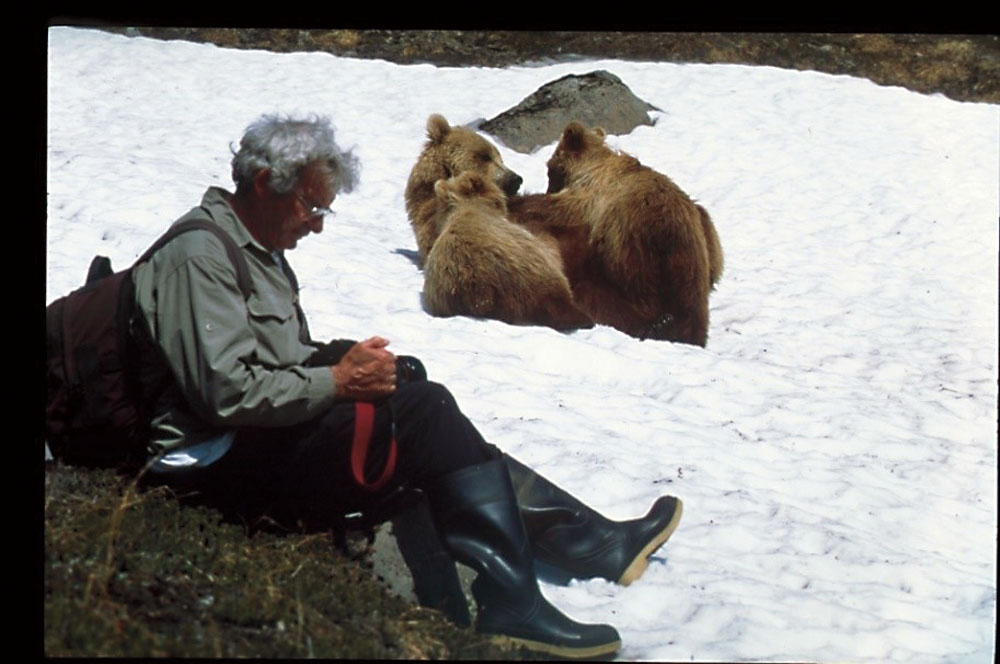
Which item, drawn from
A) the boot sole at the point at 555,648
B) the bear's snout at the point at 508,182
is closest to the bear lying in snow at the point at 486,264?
the bear's snout at the point at 508,182

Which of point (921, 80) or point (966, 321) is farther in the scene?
point (921, 80)

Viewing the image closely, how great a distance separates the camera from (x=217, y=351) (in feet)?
10.5

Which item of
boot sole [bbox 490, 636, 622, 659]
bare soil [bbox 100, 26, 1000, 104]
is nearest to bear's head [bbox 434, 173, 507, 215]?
bare soil [bbox 100, 26, 1000, 104]

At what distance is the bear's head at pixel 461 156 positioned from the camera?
7.11 m

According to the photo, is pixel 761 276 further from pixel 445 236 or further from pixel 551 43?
pixel 551 43

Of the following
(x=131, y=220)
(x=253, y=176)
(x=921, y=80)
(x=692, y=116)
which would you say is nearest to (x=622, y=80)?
(x=692, y=116)

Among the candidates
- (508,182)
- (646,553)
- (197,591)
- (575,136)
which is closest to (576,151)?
(575,136)

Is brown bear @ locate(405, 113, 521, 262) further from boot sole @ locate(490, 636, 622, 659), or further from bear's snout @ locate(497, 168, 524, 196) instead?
boot sole @ locate(490, 636, 622, 659)

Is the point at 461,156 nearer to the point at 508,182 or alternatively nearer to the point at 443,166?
the point at 443,166

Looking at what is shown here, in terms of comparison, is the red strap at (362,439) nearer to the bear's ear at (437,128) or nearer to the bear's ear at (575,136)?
the bear's ear at (575,136)

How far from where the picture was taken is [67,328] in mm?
3365

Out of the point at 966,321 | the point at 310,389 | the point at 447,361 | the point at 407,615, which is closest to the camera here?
the point at 310,389

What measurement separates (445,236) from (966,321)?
2.92 metres

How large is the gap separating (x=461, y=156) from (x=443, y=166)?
0.42 ft
